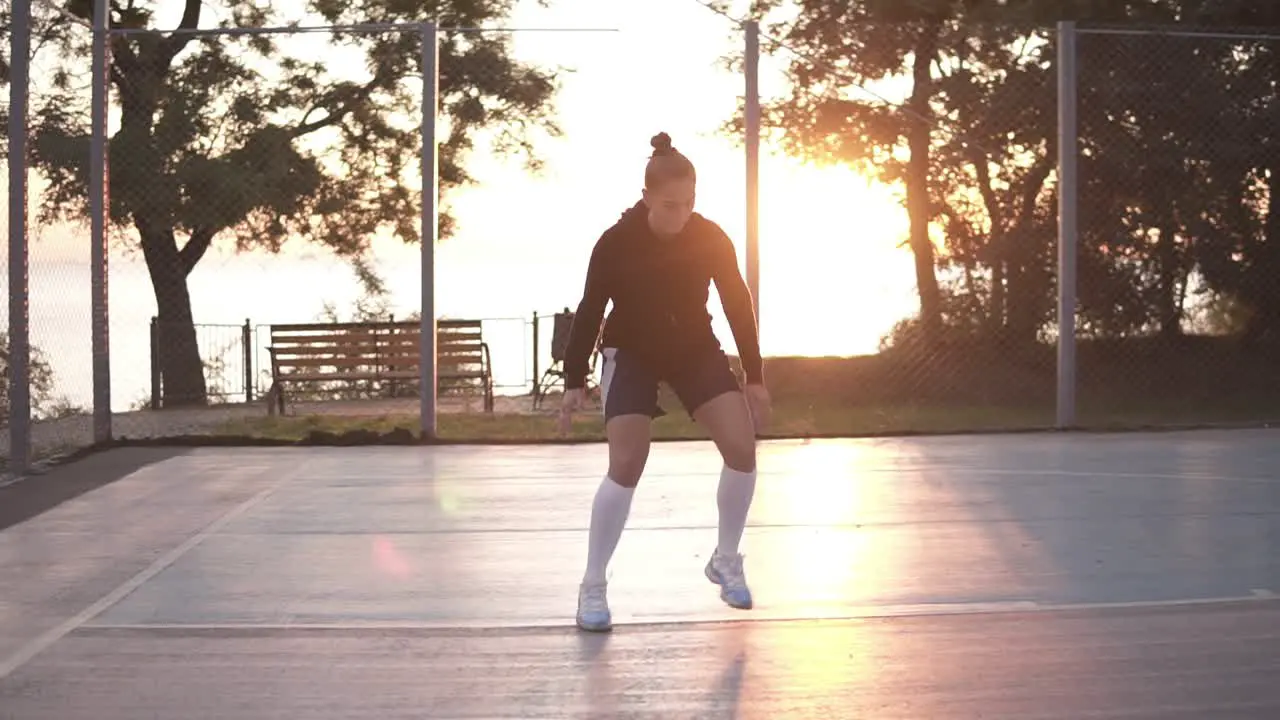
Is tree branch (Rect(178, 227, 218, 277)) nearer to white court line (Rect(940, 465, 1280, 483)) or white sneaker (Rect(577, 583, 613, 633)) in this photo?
white court line (Rect(940, 465, 1280, 483))

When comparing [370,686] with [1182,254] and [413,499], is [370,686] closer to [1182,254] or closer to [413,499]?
[413,499]

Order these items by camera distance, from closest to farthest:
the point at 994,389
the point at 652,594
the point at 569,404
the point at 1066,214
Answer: the point at 569,404 → the point at 652,594 → the point at 1066,214 → the point at 994,389

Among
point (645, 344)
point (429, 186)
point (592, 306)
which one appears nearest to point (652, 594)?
point (645, 344)

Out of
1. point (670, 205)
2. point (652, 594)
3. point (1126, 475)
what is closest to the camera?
point (670, 205)

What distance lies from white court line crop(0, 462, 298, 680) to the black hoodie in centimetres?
189

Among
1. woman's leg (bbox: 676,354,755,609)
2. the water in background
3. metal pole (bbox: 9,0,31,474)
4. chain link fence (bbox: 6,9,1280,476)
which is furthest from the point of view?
the water in background

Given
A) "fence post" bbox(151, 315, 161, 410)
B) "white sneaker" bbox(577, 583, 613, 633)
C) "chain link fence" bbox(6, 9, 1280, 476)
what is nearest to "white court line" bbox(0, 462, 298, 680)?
"white sneaker" bbox(577, 583, 613, 633)

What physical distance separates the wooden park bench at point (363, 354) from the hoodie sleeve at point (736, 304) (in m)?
10.0

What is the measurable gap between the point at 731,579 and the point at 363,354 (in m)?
10.6

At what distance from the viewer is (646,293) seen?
19.9 feet

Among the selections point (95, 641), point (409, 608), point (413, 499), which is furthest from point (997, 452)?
point (95, 641)

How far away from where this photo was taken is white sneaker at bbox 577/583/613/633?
592cm

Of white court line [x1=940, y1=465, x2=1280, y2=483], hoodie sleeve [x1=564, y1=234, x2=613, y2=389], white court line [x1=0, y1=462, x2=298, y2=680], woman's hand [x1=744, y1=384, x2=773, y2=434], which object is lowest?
white court line [x1=0, y1=462, x2=298, y2=680]

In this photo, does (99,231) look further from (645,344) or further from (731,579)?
(731,579)
